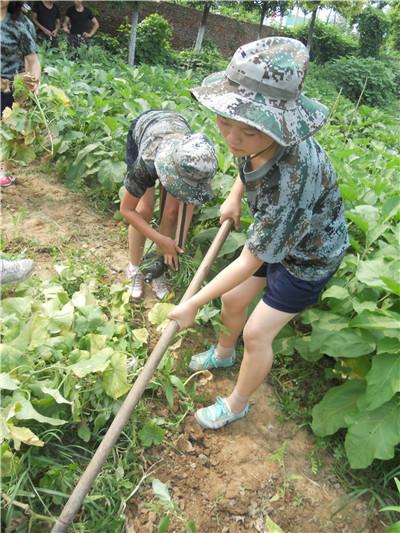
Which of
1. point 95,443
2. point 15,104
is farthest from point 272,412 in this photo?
point 15,104

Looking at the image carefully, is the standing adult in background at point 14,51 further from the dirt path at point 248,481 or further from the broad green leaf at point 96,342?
the dirt path at point 248,481

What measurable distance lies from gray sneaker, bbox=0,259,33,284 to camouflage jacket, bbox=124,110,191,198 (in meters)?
0.71

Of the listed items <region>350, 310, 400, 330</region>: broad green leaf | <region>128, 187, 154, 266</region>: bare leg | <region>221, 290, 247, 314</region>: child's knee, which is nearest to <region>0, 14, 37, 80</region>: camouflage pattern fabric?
<region>128, 187, 154, 266</region>: bare leg

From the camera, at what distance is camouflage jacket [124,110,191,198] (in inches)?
96.0

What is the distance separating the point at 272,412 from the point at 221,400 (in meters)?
0.32

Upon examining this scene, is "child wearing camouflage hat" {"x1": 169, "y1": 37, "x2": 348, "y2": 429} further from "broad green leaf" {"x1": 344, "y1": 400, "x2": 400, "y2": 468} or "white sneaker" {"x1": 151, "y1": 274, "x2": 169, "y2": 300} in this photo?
"white sneaker" {"x1": 151, "y1": 274, "x2": 169, "y2": 300}

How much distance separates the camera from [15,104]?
143 inches

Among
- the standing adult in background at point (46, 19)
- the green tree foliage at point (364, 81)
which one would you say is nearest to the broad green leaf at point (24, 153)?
the standing adult in background at point (46, 19)

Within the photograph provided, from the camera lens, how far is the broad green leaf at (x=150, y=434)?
200cm

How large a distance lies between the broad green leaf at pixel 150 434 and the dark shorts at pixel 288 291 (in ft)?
2.40

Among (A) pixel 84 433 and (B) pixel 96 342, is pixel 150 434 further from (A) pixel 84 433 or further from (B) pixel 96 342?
(B) pixel 96 342

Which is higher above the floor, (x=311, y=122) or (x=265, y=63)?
(x=265, y=63)

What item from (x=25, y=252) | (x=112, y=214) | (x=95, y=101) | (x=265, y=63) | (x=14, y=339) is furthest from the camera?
(x=95, y=101)

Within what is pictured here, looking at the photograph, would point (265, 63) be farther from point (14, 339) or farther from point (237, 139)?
point (14, 339)
